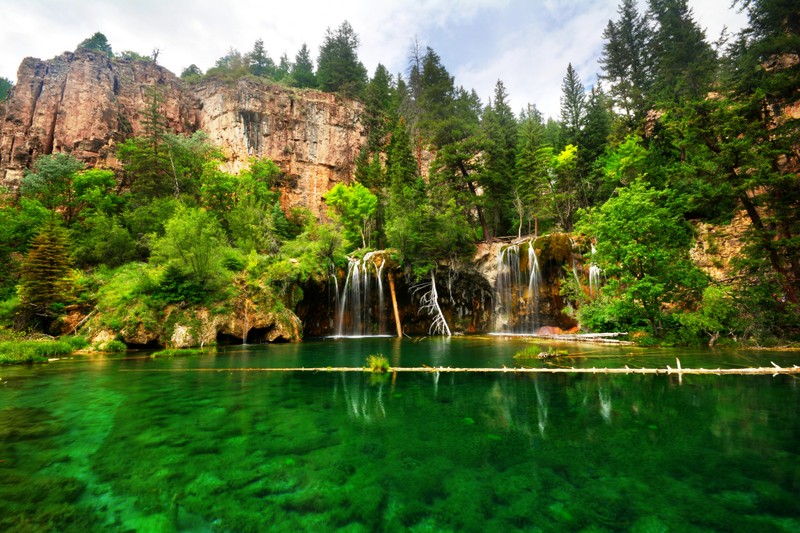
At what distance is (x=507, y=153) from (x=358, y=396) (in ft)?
99.3

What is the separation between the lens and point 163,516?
301cm

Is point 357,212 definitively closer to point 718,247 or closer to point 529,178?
point 529,178

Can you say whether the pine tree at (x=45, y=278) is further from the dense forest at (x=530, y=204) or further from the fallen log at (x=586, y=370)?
the fallen log at (x=586, y=370)

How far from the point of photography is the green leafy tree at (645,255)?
→ 13.6 metres

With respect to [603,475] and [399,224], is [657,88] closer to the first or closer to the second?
[399,224]

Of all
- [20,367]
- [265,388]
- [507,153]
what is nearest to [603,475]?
[265,388]

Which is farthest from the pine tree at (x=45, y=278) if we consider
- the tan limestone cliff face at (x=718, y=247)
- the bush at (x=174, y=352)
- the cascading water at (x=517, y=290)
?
the tan limestone cliff face at (x=718, y=247)

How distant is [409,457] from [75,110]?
58186 mm

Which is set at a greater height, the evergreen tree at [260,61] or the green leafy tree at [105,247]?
the evergreen tree at [260,61]

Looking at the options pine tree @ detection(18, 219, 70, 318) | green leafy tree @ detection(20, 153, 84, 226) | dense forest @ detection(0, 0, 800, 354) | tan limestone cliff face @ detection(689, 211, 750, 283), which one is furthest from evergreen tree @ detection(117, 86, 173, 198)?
tan limestone cliff face @ detection(689, 211, 750, 283)

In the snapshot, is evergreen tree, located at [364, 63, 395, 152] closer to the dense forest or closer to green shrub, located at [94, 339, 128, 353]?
the dense forest

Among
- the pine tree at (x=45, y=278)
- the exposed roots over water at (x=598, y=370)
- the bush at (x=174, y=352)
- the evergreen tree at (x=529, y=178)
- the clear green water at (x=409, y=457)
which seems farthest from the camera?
the evergreen tree at (x=529, y=178)

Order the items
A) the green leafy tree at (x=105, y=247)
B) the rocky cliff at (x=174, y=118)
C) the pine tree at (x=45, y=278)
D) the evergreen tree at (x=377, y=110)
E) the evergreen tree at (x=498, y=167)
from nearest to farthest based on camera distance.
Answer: the pine tree at (x=45, y=278) < the green leafy tree at (x=105, y=247) < the evergreen tree at (x=498, y=167) < the rocky cliff at (x=174, y=118) < the evergreen tree at (x=377, y=110)

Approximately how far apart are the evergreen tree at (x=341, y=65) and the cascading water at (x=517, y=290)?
38.8 metres
